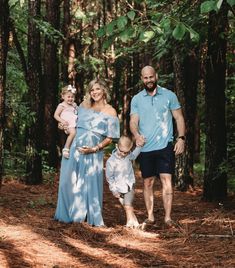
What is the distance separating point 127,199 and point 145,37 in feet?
11.5

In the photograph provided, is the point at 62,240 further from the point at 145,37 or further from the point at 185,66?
the point at 185,66

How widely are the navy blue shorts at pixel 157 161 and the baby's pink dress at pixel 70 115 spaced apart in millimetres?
1417

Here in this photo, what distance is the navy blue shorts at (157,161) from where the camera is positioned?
287 inches

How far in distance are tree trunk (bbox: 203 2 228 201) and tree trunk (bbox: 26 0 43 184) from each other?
427cm

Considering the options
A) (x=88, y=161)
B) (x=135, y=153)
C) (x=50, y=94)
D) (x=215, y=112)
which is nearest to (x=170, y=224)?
(x=135, y=153)

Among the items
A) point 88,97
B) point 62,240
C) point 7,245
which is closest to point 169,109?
point 88,97

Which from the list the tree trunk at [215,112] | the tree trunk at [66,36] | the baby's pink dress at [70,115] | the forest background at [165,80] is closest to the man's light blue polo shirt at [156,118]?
the forest background at [165,80]

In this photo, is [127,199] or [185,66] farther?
[185,66]

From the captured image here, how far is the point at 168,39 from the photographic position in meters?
10.1

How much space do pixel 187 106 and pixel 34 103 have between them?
413cm

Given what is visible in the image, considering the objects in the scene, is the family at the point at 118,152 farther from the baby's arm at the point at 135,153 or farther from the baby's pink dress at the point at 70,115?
the baby's pink dress at the point at 70,115

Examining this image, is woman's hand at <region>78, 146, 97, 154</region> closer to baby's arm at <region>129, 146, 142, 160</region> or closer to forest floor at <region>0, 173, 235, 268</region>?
baby's arm at <region>129, 146, 142, 160</region>

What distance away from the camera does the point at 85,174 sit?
Result: 7449 millimetres

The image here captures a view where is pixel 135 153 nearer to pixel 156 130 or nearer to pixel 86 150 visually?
pixel 156 130
